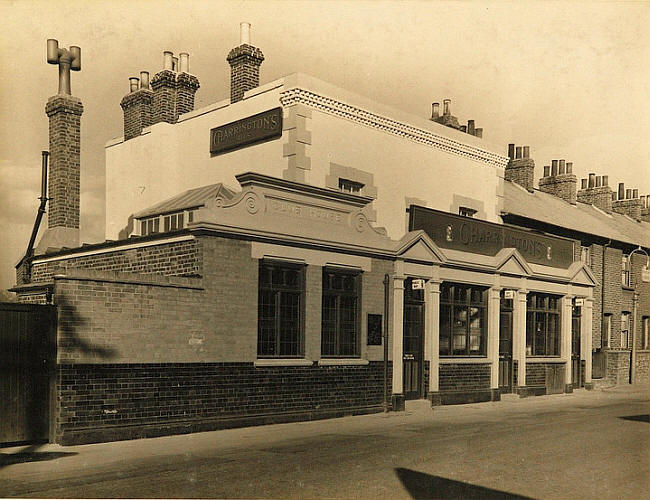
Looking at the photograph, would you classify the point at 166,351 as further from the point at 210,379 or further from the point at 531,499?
the point at 531,499

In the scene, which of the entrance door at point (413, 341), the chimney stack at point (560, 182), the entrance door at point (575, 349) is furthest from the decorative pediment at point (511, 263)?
the chimney stack at point (560, 182)

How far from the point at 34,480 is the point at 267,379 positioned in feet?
19.8

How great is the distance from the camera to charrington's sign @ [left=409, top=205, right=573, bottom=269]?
18.9 metres

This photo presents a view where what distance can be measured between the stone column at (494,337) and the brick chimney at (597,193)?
1559cm

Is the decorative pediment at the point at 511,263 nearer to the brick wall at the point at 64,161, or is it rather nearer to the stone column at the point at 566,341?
the stone column at the point at 566,341

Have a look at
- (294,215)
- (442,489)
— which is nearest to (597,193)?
(294,215)

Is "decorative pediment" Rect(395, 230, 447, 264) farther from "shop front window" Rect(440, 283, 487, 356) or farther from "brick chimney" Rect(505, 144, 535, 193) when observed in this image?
"brick chimney" Rect(505, 144, 535, 193)

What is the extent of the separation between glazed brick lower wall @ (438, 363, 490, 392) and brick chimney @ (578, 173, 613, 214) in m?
17.1

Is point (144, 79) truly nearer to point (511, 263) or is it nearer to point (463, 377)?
point (511, 263)

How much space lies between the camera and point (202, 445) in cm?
1098

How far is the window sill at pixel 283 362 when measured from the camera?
13664mm

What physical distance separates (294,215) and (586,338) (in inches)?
606

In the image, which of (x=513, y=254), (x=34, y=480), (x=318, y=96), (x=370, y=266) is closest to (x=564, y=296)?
(x=513, y=254)

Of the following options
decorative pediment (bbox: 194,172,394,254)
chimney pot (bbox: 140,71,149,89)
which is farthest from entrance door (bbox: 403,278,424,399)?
chimney pot (bbox: 140,71,149,89)
